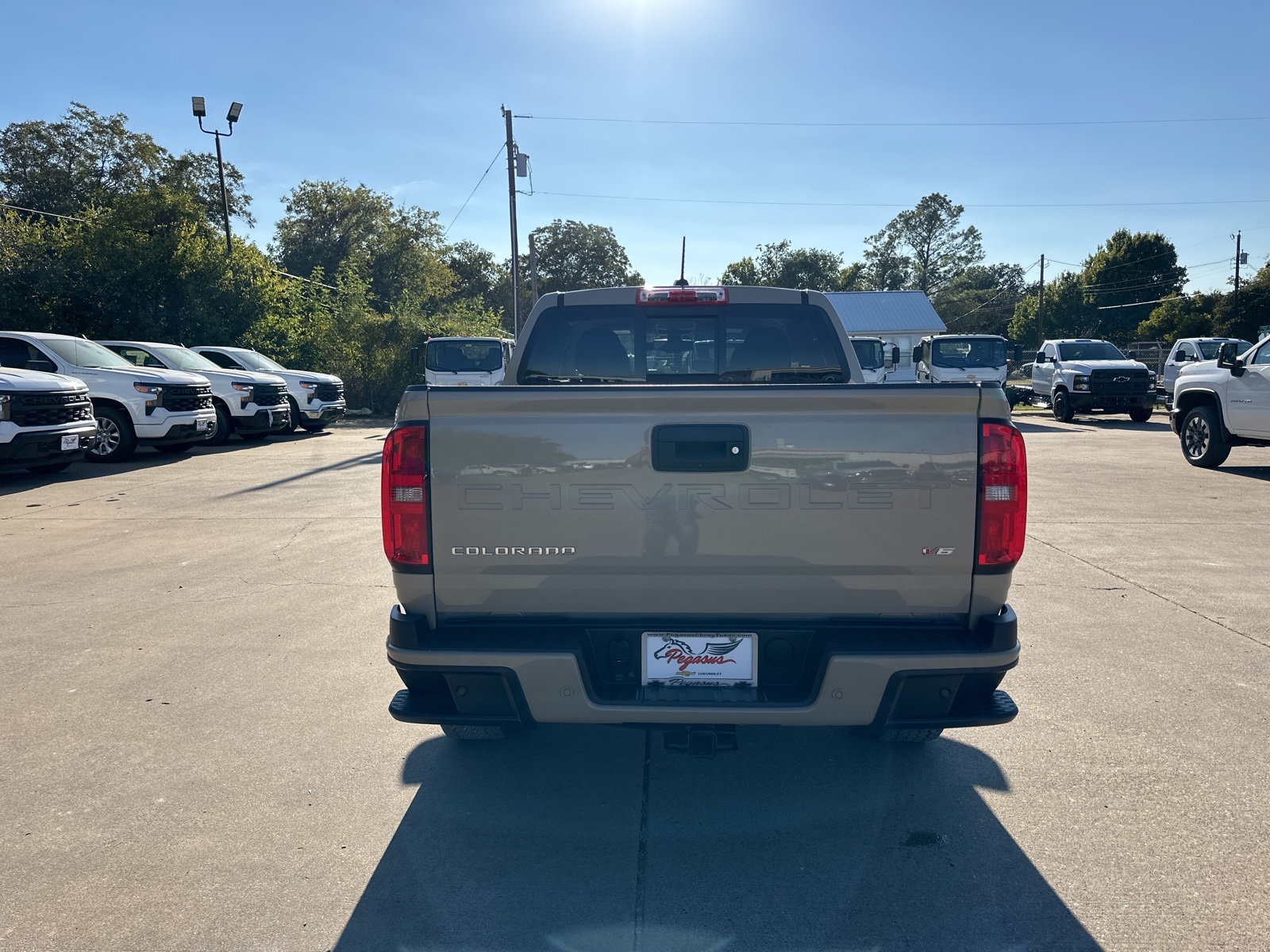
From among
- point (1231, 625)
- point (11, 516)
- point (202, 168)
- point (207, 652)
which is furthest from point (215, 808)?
point (202, 168)

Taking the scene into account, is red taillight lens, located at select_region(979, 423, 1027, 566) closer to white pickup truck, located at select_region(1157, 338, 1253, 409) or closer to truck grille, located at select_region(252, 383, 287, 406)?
truck grille, located at select_region(252, 383, 287, 406)

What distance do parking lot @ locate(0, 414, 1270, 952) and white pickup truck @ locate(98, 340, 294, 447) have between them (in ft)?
37.7

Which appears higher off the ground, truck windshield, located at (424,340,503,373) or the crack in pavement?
truck windshield, located at (424,340,503,373)

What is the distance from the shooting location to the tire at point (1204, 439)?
12648 mm

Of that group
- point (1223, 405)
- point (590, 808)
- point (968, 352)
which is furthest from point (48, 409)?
point (968, 352)

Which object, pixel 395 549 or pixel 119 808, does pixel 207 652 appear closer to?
pixel 119 808

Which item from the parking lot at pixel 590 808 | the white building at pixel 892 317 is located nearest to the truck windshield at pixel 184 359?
the parking lot at pixel 590 808

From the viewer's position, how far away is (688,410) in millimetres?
2889

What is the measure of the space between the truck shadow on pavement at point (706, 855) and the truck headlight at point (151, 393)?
12.3m

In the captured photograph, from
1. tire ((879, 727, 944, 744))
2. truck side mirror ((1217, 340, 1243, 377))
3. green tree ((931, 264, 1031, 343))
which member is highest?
green tree ((931, 264, 1031, 343))

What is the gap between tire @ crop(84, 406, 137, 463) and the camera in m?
14.0

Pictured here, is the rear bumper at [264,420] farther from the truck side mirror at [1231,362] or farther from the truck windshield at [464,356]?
the truck side mirror at [1231,362]

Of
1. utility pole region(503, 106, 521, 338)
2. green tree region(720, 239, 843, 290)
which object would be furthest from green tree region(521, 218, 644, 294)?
utility pole region(503, 106, 521, 338)

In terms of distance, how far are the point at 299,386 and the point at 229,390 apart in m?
2.65
